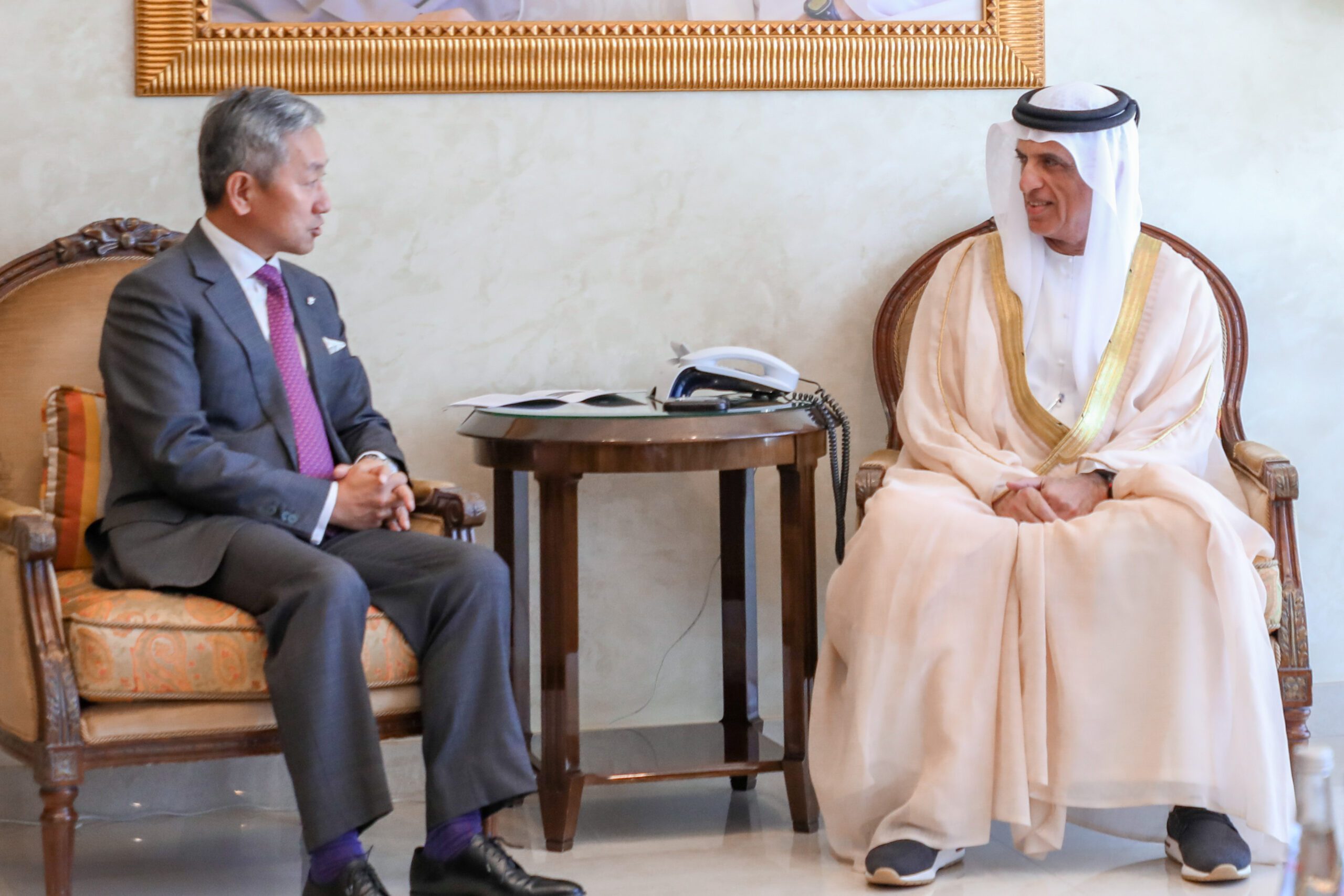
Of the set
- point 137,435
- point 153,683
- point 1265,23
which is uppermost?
point 1265,23

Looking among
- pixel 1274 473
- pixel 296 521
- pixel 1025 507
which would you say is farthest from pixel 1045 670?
pixel 296 521

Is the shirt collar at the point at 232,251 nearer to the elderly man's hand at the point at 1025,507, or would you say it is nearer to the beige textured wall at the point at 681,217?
the beige textured wall at the point at 681,217

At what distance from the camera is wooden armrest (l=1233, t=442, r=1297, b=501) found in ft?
9.72

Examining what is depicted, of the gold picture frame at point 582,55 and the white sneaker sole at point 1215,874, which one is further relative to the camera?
the gold picture frame at point 582,55

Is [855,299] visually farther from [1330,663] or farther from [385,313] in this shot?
[1330,663]

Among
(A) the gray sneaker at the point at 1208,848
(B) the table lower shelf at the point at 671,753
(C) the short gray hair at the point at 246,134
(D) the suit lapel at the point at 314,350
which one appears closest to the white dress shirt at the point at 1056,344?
(A) the gray sneaker at the point at 1208,848

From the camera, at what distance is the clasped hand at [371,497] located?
266 cm

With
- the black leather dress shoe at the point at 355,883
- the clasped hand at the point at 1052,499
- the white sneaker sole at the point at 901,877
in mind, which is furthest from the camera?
the clasped hand at the point at 1052,499

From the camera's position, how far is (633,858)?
288cm

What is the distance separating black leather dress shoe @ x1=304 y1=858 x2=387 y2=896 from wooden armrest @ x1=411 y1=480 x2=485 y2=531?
2.21 feet

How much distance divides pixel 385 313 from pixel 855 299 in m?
1.14

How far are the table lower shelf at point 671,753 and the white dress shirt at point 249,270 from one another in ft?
2.51

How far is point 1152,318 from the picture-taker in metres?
3.15

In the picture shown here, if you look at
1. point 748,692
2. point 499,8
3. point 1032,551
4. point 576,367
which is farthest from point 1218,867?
point 499,8
